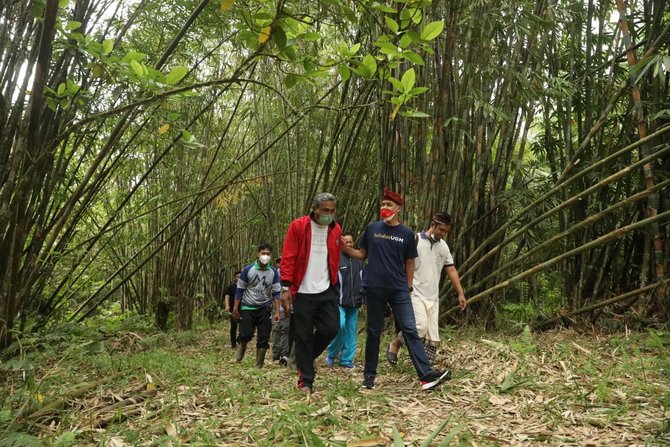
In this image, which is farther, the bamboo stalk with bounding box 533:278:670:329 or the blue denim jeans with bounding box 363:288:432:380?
the bamboo stalk with bounding box 533:278:670:329

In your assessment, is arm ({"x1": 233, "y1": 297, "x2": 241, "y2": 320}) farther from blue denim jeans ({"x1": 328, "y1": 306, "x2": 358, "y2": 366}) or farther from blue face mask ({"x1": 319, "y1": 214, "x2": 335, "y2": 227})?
blue face mask ({"x1": 319, "y1": 214, "x2": 335, "y2": 227})

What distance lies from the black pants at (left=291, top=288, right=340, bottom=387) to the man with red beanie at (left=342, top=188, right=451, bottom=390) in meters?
0.24

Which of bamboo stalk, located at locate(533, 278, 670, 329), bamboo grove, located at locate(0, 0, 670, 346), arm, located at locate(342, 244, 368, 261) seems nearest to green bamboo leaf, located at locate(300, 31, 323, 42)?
bamboo grove, located at locate(0, 0, 670, 346)

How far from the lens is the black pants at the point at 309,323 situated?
9.94 feet

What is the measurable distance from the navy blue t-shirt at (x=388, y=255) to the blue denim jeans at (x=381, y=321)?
53 millimetres

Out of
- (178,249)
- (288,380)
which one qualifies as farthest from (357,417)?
(178,249)

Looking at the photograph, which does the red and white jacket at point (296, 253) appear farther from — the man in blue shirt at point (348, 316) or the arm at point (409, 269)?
the man in blue shirt at point (348, 316)

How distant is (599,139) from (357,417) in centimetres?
314

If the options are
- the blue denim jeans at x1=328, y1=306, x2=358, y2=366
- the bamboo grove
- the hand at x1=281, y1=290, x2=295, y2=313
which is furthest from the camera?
the blue denim jeans at x1=328, y1=306, x2=358, y2=366

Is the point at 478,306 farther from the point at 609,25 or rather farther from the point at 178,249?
the point at 178,249

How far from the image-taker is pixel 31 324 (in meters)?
3.71

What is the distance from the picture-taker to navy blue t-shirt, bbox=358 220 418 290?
315 centimetres

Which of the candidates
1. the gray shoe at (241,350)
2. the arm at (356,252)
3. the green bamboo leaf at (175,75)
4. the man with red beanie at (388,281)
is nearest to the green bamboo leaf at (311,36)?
the green bamboo leaf at (175,75)

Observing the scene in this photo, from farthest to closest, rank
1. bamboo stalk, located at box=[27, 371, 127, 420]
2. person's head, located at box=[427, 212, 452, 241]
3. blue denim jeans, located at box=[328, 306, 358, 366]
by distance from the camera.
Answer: blue denim jeans, located at box=[328, 306, 358, 366], person's head, located at box=[427, 212, 452, 241], bamboo stalk, located at box=[27, 371, 127, 420]
